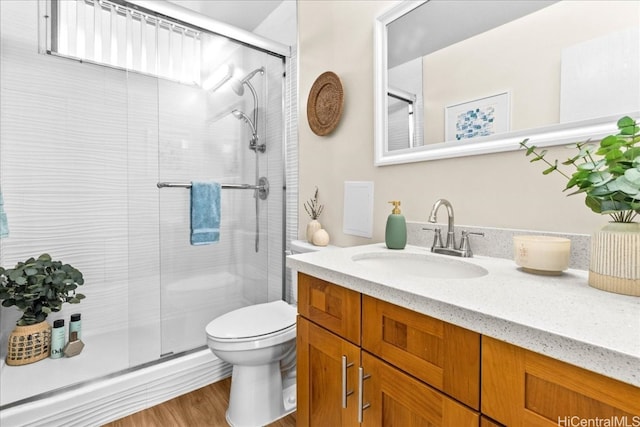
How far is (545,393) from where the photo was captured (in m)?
0.46

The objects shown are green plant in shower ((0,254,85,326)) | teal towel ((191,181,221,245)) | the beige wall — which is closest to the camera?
the beige wall

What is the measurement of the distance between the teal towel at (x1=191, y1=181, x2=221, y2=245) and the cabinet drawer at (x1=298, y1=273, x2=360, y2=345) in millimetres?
1047

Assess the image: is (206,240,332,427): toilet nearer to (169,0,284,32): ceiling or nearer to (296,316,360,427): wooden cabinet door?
(296,316,360,427): wooden cabinet door

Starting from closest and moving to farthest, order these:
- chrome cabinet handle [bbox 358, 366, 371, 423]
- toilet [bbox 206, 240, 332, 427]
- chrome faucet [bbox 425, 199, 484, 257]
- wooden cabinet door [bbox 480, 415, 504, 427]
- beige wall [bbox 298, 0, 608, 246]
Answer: wooden cabinet door [bbox 480, 415, 504, 427] → chrome cabinet handle [bbox 358, 366, 371, 423] → beige wall [bbox 298, 0, 608, 246] → chrome faucet [bbox 425, 199, 484, 257] → toilet [bbox 206, 240, 332, 427]

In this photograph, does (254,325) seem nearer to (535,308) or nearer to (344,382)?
(344,382)

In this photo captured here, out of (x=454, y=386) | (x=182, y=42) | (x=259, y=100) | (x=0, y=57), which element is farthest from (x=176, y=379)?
(x=0, y=57)

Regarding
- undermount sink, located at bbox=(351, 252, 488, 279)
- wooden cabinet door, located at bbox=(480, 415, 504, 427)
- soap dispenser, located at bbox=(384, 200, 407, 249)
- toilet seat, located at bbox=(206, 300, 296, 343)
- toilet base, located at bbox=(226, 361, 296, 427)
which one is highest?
soap dispenser, located at bbox=(384, 200, 407, 249)

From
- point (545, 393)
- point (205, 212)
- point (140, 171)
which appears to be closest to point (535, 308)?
point (545, 393)

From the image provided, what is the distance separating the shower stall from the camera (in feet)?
5.43

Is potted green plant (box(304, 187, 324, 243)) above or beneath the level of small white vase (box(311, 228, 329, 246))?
above

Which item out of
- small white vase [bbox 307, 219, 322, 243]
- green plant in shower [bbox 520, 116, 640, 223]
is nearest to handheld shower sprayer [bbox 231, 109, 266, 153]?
small white vase [bbox 307, 219, 322, 243]

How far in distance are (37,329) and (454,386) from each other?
205 centimetres

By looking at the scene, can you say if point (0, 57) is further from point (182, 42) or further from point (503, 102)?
point (503, 102)

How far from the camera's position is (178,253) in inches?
72.6
